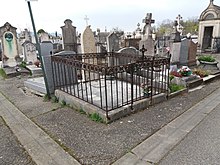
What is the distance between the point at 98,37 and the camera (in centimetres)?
2172

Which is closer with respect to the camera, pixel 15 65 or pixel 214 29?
pixel 15 65

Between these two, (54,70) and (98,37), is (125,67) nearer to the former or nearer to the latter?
(54,70)

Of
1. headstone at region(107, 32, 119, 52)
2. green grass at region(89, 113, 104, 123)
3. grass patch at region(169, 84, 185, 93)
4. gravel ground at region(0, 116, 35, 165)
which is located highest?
headstone at region(107, 32, 119, 52)

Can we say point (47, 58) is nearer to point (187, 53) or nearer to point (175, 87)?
point (175, 87)

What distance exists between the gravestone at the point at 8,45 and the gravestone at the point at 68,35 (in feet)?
11.1

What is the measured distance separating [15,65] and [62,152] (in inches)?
394

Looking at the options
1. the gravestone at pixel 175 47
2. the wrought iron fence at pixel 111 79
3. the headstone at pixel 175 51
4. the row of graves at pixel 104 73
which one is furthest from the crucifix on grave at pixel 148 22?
the wrought iron fence at pixel 111 79

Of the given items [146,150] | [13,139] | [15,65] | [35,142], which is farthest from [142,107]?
[15,65]

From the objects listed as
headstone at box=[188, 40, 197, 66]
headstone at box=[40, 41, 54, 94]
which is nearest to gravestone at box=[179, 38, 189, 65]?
headstone at box=[188, 40, 197, 66]

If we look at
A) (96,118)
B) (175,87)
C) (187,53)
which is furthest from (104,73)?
(187,53)

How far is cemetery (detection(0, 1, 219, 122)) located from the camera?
4.43 metres

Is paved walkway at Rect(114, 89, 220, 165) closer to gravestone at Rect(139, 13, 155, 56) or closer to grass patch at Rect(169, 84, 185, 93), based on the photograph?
grass patch at Rect(169, 84, 185, 93)

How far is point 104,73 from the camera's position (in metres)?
3.69

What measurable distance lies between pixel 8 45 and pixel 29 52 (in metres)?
1.27
